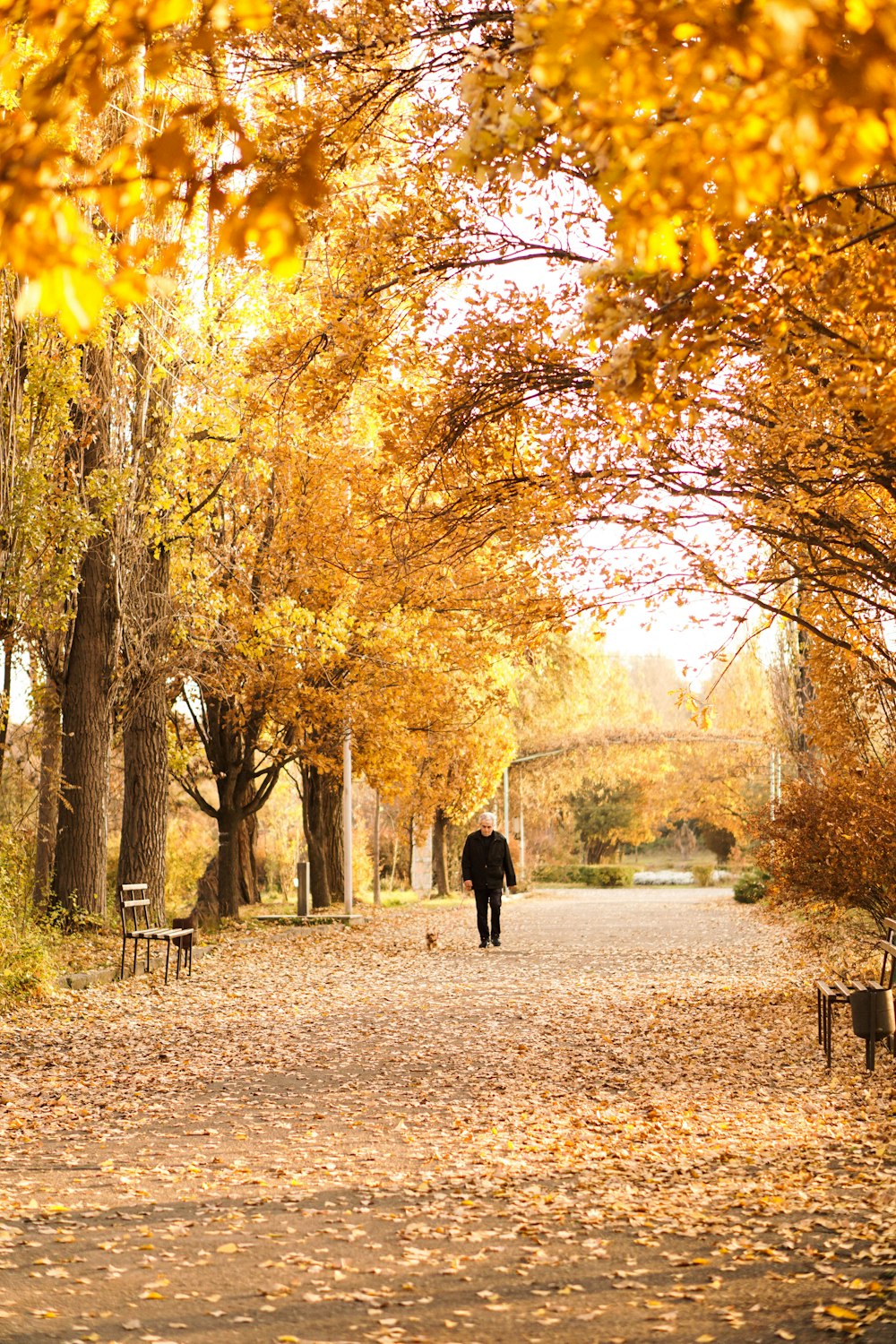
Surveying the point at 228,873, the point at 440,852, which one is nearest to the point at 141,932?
the point at 228,873

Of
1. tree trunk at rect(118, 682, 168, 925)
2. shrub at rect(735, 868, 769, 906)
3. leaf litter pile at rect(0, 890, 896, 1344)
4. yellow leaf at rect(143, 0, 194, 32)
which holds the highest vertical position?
yellow leaf at rect(143, 0, 194, 32)

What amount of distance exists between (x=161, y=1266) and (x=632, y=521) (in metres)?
7.74

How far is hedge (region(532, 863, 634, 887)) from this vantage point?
56.1m

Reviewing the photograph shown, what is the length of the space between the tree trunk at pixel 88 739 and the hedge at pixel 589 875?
3845 centimetres

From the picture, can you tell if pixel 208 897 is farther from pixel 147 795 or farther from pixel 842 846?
pixel 842 846

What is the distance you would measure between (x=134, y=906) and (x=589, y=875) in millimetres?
41606

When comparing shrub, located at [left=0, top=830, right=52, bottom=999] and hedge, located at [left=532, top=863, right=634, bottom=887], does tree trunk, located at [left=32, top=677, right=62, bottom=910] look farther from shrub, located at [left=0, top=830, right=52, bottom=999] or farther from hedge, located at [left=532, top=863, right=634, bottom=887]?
hedge, located at [left=532, top=863, right=634, bottom=887]

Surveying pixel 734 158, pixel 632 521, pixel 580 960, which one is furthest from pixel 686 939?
pixel 734 158

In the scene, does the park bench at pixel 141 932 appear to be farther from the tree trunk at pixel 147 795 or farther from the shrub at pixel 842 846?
the shrub at pixel 842 846

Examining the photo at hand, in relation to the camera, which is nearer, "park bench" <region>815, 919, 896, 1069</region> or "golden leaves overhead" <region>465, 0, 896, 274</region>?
"golden leaves overhead" <region>465, 0, 896, 274</region>

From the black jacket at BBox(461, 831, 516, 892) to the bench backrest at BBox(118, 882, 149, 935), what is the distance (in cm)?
460

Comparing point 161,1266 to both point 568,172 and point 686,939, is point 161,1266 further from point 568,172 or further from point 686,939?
point 686,939

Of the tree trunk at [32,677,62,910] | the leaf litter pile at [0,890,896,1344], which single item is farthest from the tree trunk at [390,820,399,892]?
the leaf litter pile at [0,890,896,1344]

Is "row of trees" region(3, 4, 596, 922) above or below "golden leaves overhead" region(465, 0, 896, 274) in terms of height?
above
